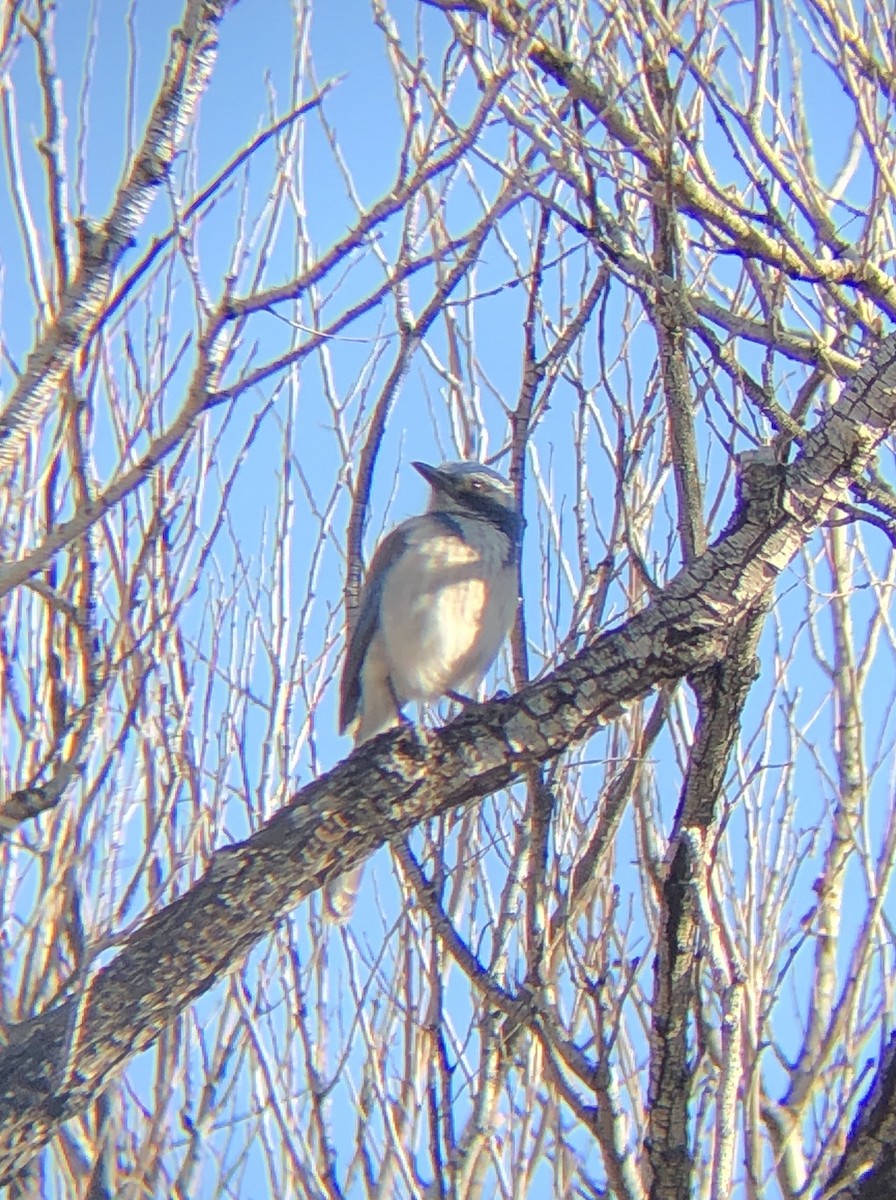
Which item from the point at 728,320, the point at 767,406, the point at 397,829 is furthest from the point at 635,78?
the point at 397,829

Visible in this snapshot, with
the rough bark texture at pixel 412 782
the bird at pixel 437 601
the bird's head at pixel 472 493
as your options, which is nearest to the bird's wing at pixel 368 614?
the bird at pixel 437 601

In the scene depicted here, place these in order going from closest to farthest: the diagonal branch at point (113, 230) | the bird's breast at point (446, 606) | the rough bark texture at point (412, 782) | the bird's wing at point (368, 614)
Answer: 1. the rough bark texture at point (412, 782)
2. the diagonal branch at point (113, 230)
3. the bird's breast at point (446, 606)
4. the bird's wing at point (368, 614)

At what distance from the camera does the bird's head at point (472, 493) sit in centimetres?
551

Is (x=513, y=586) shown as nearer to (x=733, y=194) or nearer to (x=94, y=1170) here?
(x=733, y=194)

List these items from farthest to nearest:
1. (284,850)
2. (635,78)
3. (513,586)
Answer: (513,586), (635,78), (284,850)

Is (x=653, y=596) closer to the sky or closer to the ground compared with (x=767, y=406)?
closer to the ground

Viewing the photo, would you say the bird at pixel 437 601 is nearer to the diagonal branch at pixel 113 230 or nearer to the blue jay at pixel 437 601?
the blue jay at pixel 437 601

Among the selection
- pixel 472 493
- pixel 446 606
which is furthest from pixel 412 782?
pixel 472 493

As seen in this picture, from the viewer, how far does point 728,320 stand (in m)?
3.69

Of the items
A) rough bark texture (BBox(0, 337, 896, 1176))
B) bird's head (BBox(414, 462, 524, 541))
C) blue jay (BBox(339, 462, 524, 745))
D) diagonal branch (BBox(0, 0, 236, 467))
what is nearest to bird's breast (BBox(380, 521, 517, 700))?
blue jay (BBox(339, 462, 524, 745))

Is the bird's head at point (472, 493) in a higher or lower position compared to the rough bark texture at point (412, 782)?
higher

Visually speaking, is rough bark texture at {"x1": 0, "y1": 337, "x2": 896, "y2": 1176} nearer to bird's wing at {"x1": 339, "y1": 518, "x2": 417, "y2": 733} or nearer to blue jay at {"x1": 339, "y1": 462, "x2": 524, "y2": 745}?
blue jay at {"x1": 339, "y1": 462, "x2": 524, "y2": 745}

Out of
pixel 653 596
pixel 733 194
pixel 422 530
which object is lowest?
pixel 653 596

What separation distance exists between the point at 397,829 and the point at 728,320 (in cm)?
178
